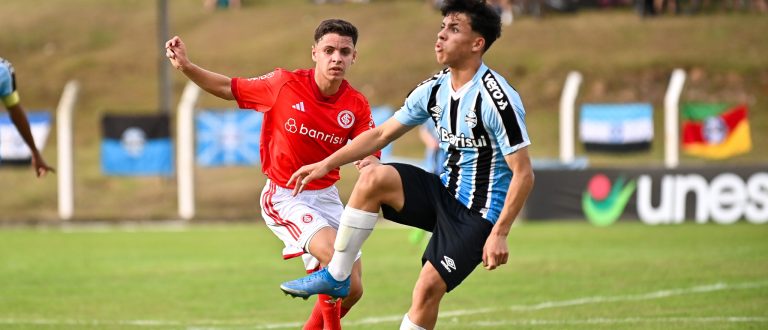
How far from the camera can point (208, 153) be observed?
26.6 m

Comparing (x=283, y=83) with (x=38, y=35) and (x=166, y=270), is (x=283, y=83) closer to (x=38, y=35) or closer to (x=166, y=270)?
(x=166, y=270)

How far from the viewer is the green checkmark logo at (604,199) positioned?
21750 millimetres

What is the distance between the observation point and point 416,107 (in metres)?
7.98

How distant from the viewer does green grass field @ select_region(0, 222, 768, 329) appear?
11.2 metres

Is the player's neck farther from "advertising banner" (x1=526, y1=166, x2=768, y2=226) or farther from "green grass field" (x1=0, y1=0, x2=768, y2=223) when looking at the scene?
"green grass field" (x1=0, y1=0, x2=768, y2=223)

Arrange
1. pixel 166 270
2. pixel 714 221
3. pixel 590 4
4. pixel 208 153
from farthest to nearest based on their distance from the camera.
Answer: pixel 590 4
pixel 208 153
pixel 714 221
pixel 166 270

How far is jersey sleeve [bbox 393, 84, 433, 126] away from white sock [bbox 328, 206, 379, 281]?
0.65m

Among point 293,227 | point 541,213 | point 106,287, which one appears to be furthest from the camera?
point 541,213

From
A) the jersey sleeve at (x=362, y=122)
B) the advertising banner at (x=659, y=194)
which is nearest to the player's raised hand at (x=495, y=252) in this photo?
the jersey sleeve at (x=362, y=122)

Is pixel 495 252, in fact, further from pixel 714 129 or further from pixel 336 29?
pixel 714 129

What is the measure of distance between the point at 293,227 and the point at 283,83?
1.04m

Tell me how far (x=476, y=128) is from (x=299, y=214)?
1748mm

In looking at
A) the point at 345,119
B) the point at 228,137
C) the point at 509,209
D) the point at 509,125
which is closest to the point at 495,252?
the point at 509,209

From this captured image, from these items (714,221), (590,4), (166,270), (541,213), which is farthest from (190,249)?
(590,4)
